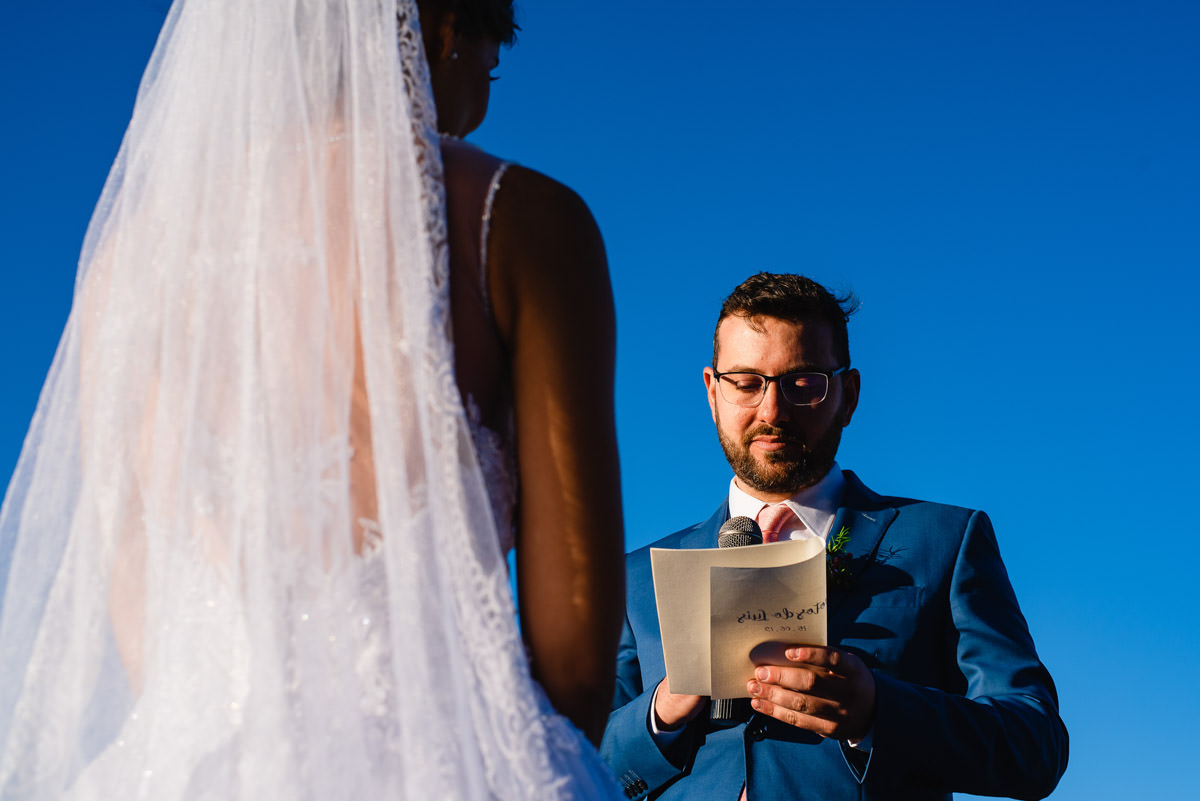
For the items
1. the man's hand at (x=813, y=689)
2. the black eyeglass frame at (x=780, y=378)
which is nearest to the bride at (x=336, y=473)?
the man's hand at (x=813, y=689)

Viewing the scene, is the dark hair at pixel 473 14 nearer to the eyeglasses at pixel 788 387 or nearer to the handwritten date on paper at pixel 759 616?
the handwritten date on paper at pixel 759 616

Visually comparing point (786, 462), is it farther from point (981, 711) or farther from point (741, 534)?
point (981, 711)

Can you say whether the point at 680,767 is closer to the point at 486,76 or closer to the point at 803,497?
the point at 803,497

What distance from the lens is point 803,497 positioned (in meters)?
3.54

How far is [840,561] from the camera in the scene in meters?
3.24

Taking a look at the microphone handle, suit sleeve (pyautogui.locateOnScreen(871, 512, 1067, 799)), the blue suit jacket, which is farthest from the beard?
the microphone handle

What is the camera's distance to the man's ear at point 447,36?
162cm

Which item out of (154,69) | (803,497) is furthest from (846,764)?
(154,69)

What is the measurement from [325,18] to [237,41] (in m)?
0.16

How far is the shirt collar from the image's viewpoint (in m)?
3.48

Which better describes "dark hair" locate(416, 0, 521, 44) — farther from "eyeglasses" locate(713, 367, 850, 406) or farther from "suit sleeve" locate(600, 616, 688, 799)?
"eyeglasses" locate(713, 367, 850, 406)

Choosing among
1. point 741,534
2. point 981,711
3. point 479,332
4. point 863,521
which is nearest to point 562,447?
point 479,332

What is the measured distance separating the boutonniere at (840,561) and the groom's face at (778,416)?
30 centimetres

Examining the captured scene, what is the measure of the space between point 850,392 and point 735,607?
1.61 metres
